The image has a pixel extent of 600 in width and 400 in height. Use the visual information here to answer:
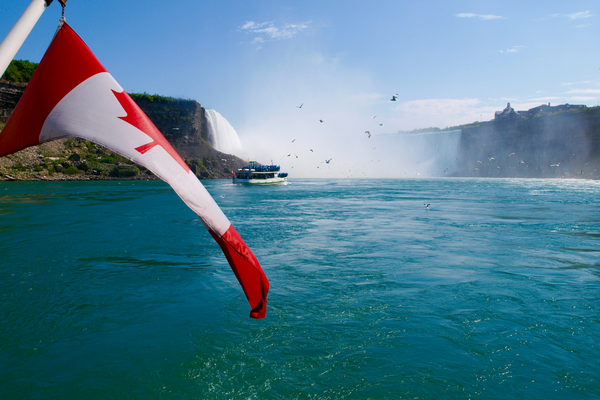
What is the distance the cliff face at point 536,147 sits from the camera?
8662cm

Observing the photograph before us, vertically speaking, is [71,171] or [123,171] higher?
[71,171]

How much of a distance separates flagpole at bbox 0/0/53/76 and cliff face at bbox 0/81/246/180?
65554mm

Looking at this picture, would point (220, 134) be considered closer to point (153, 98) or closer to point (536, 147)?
point (153, 98)

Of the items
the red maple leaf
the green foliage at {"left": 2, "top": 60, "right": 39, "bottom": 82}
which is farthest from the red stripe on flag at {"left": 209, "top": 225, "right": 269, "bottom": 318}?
the green foliage at {"left": 2, "top": 60, "right": 39, "bottom": 82}

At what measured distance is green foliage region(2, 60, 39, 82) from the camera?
236 ft

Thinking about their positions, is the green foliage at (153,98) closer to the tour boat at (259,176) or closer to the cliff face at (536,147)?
the tour boat at (259,176)

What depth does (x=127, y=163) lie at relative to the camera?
75.9 meters

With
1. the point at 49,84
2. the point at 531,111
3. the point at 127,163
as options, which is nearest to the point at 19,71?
the point at 127,163

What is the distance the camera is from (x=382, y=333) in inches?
227

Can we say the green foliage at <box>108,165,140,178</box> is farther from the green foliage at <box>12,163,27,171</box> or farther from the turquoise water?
the turquoise water

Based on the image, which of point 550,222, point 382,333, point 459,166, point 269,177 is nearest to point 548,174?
point 459,166

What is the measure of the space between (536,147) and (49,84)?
117 meters

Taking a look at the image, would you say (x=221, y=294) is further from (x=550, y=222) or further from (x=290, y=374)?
(x=550, y=222)

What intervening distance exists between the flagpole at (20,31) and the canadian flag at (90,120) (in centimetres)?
26
